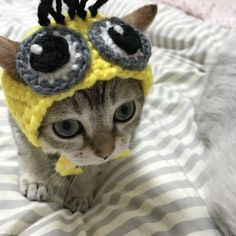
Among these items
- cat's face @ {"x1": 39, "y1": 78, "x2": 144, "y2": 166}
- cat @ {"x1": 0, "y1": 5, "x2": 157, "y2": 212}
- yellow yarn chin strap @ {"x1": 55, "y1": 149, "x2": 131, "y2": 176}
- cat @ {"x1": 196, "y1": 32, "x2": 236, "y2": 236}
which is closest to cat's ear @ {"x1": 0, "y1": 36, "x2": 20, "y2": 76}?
cat @ {"x1": 0, "y1": 5, "x2": 157, "y2": 212}

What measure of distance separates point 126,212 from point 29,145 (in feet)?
0.83

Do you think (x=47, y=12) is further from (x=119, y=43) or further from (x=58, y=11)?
(x=119, y=43)

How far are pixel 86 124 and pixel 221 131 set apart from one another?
1.39 ft

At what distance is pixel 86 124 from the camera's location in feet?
2.28

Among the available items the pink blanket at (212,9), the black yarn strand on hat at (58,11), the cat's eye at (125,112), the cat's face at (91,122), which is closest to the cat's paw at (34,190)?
the cat's face at (91,122)

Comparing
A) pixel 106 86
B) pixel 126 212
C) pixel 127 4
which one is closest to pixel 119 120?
pixel 106 86

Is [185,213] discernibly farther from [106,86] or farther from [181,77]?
[181,77]

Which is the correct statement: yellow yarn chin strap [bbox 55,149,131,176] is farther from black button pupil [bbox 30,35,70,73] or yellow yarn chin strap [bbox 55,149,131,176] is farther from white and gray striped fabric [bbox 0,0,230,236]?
black button pupil [bbox 30,35,70,73]

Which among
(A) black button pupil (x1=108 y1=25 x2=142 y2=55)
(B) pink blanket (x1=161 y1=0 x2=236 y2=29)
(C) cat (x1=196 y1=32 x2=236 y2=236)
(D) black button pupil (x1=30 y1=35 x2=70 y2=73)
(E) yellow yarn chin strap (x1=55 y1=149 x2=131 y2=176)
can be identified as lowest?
(E) yellow yarn chin strap (x1=55 y1=149 x2=131 y2=176)

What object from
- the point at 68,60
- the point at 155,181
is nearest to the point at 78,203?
the point at 155,181

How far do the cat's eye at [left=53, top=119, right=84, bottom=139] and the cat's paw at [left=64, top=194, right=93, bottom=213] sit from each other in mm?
201

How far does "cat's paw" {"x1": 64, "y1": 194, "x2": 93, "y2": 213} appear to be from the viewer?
2.79 ft

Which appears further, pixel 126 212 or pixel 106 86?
pixel 126 212

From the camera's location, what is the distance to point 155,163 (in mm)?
908
